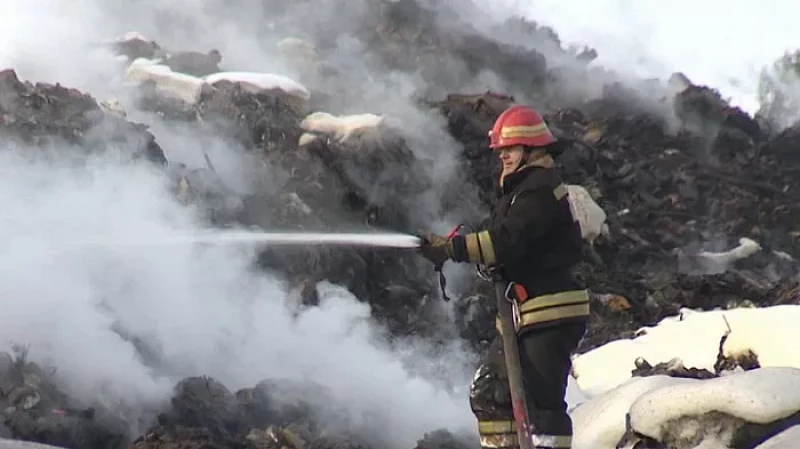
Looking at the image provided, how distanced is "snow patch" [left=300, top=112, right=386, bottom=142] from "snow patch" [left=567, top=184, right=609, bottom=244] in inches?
85.1

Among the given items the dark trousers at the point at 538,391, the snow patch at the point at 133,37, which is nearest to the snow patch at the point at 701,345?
the dark trousers at the point at 538,391

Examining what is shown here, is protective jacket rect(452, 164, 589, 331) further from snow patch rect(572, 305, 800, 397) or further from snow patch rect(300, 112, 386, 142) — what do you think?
snow patch rect(300, 112, 386, 142)

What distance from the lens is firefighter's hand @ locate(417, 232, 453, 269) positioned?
388 cm

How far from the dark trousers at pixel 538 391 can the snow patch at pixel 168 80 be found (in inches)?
269

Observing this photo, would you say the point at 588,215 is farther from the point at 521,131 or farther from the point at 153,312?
the point at 521,131

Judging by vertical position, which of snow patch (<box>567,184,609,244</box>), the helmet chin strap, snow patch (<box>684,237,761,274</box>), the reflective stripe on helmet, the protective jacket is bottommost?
the protective jacket

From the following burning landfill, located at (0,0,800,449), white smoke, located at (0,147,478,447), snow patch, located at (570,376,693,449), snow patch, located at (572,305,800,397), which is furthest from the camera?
snow patch, located at (572,305,800,397)

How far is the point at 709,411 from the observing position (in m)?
4.98

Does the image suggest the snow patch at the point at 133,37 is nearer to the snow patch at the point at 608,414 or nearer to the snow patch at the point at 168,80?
the snow patch at the point at 168,80

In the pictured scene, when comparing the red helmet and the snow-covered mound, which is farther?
the snow-covered mound

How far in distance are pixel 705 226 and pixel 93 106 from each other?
7.01 metres

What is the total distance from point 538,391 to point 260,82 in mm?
7259

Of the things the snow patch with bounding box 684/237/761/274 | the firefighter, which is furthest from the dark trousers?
the snow patch with bounding box 684/237/761/274

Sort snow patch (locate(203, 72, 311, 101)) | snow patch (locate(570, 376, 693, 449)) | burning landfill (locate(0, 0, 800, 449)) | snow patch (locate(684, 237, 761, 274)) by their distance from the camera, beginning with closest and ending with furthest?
1. burning landfill (locate(0, 0, 800, 449))
2. snow patch (locate(570, 376, 693, 449))
3. snow patch (locate(203, 72, 311, 101))
4. snow patch (locate(684, 237, 761, 274))
